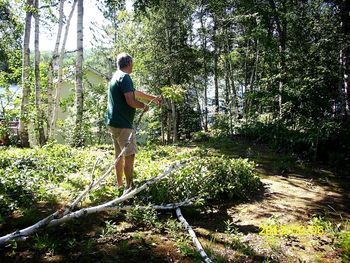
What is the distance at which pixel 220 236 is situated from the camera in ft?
12.3

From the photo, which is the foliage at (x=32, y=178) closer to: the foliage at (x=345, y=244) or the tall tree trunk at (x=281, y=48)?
the foliage at (x=345, y=244)

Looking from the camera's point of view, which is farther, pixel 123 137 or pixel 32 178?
pixel 32 178

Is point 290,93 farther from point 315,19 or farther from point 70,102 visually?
point 70,102

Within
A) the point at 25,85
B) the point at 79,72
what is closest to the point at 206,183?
the point at 79,72

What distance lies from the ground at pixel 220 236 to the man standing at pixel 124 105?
907 millimetres

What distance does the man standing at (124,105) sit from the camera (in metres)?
4.40

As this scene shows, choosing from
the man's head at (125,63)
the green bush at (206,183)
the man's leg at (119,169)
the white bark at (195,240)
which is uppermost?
the man's head at (125,63)

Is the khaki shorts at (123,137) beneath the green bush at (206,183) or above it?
above

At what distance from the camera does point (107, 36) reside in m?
28.5

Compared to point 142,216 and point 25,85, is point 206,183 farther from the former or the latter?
point 25,85

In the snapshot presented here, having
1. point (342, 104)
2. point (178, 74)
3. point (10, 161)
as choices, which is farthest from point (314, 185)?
point (178, 74)

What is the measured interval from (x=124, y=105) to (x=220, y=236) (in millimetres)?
2356

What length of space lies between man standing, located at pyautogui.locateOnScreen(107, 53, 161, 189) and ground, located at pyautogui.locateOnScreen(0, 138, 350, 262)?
91cm

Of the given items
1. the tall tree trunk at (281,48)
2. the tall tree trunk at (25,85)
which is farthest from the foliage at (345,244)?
the tall tree trunk at (25,85)
